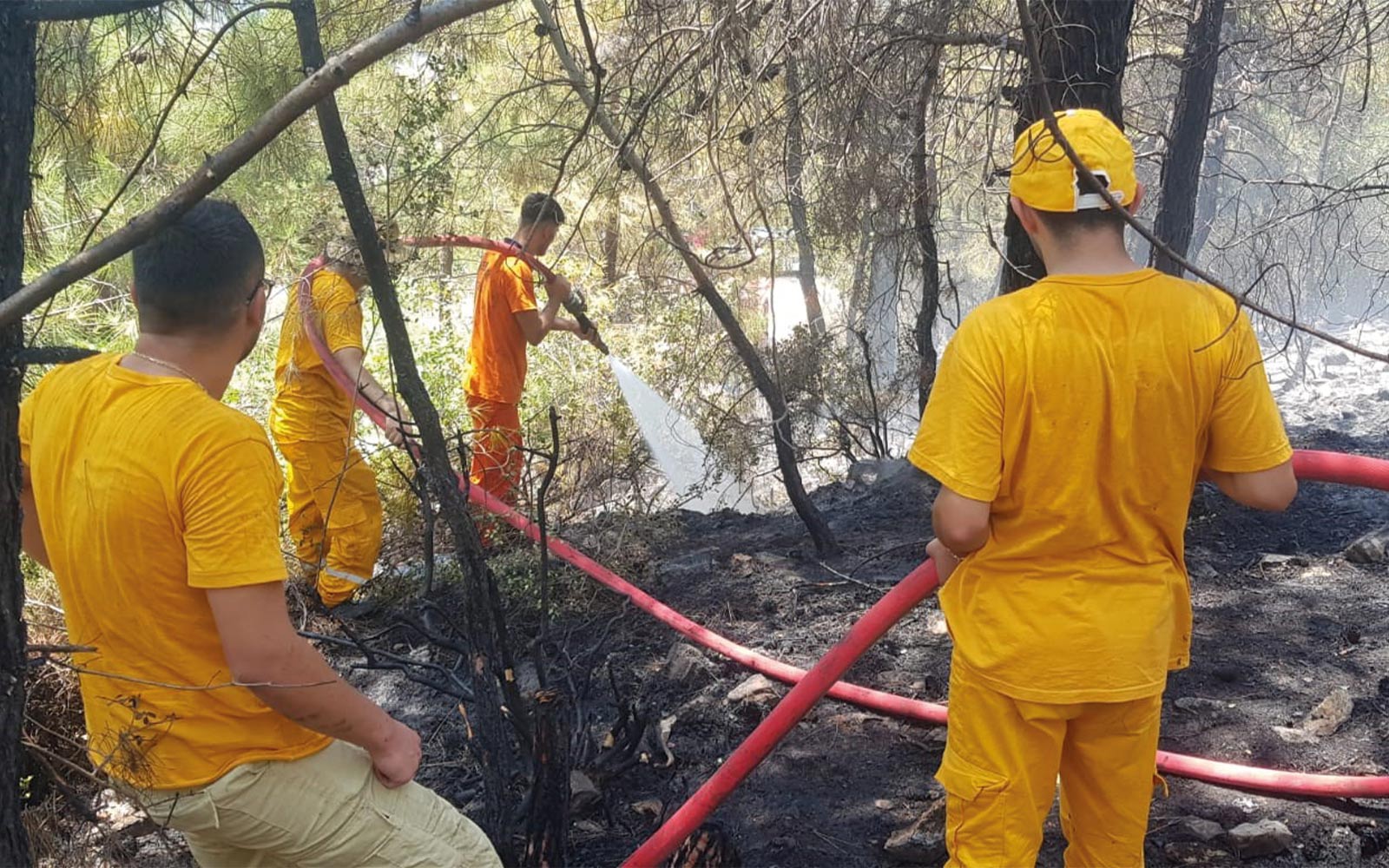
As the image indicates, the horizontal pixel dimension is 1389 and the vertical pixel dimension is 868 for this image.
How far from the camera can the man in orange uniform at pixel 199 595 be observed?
1.48m

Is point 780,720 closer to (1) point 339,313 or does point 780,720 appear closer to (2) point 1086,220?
(2) point 1086,220

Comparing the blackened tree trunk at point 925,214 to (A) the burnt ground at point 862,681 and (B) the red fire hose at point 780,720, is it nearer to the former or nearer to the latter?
(A) the burnt ground at point 862,681

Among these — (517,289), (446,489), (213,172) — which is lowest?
(446,489)

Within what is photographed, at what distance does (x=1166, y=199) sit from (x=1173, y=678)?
3.33 meters

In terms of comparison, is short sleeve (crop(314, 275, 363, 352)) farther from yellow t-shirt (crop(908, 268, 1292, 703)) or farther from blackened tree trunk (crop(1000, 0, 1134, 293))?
yellow t-shirt (crop(908, 268, 1292, 703))

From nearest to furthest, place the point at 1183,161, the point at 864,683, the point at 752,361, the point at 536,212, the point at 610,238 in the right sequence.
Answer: the point at 864,683 < the point at 536,212 < the point at 752,361 < the point at 1183,161 < the point at 610,238

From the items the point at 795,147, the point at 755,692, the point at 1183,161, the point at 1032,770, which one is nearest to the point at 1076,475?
the point at 1032,770

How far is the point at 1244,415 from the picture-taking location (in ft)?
5.66

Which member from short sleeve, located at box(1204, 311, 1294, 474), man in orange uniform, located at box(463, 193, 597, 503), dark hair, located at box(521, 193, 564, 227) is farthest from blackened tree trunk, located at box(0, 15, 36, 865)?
man in orange uniform, located at box(463, 193, 597, 503)

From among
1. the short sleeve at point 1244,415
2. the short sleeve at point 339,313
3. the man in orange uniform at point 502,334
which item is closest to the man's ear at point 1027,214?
the short sleeve at point 1244,415

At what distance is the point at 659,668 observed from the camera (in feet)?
13.1

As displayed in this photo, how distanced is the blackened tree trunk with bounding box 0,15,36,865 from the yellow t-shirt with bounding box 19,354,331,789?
6 cm

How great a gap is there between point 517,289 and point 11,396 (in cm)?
390

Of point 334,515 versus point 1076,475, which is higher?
point 1076,475
